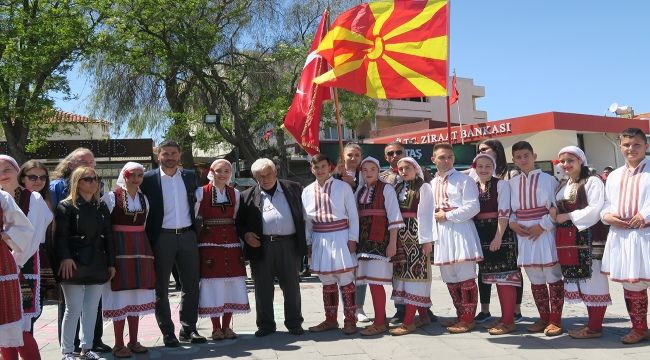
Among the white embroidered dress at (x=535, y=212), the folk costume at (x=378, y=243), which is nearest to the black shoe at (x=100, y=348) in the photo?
the folk costume at (x=378, y=243)

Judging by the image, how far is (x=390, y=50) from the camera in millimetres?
6637

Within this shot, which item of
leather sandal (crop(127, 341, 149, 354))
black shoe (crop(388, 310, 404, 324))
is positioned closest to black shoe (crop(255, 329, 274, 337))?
leather sandal (crop(127, 341, 149, 354))

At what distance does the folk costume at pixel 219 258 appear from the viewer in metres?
5.63

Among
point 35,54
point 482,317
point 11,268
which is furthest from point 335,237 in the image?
point 35,54

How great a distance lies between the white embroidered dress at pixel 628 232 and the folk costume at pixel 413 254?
1528 millimetres

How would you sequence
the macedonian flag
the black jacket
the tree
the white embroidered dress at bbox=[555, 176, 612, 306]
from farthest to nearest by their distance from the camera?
the tree
the macedonian flag
the white embroidered dress at bbox=[555, 176, 612, 306]
the black jacket

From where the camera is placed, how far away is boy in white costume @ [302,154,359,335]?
563 centimetres

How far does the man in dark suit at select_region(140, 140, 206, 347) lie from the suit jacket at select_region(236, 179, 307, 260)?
50cm

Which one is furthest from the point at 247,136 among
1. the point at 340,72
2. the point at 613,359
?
the point at 613,359

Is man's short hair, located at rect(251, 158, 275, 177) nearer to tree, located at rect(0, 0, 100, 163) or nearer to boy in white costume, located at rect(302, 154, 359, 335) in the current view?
boy in white costume, located at rect(302, 154, 359, 335)

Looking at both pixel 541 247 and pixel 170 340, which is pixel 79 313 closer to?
pixel 170 340

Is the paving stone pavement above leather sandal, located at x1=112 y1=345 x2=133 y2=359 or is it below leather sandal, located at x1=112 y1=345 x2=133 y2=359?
below

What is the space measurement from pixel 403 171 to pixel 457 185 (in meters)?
0.56

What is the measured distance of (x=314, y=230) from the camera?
583cm
